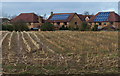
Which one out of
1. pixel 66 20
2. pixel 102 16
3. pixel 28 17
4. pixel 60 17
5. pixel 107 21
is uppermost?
pixel 28 17

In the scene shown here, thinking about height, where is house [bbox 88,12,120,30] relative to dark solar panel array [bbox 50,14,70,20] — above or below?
below

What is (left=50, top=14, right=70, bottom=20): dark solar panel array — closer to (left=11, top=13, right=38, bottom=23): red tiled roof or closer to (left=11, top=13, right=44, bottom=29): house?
(left=11, top=13, right=44, bottom=29): house

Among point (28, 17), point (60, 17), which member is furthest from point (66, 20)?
point (28, 17)

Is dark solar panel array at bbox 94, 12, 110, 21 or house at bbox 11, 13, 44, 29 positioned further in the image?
house at bbox 11, 13, 44, 29

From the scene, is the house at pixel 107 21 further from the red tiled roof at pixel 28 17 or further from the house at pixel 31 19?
the red tiled roof at pixel 28 17

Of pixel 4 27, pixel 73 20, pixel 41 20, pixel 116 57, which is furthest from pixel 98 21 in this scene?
pixel 116 57

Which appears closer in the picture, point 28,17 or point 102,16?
point 102,16

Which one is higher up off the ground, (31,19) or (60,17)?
(60,17)

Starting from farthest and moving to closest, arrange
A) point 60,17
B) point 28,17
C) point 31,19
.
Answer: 1. point 60,17
2. point 28,17
3. point 31,19

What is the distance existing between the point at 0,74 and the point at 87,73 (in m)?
3.00

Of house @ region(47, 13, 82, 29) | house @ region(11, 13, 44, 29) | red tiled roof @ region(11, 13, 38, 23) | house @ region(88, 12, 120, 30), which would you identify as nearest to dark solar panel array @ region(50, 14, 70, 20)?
house @ region(47, 13, 82, 29)

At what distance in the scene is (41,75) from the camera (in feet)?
23.5

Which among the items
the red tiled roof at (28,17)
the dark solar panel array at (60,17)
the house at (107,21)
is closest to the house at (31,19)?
the red tiled roof at (28,17)

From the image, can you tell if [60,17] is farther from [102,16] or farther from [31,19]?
[102,16]
